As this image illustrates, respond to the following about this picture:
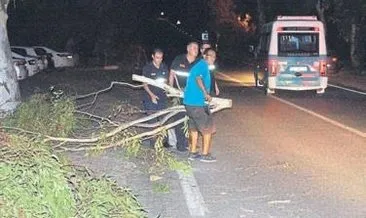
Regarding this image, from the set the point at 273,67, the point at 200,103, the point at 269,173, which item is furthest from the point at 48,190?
the point at 273,67

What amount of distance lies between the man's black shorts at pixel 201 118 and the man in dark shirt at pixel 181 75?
740 mm

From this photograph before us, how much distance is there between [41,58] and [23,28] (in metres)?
16.5

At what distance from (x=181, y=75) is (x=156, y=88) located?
1.61 feet

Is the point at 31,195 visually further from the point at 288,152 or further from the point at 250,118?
the point at 250,118

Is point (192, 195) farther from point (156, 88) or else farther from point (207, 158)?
point (156, 88)

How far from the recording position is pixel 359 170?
1053cm

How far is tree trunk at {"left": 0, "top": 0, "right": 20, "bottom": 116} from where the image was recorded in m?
15.0

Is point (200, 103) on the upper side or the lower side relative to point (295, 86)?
upper

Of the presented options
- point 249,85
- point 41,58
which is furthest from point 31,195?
point 41,58

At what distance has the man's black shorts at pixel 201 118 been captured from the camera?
37.6ft

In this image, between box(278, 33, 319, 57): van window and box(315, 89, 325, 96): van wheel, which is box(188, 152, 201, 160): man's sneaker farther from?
box(315, 89, 325, 96): van wheel

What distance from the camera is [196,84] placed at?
11336 mm

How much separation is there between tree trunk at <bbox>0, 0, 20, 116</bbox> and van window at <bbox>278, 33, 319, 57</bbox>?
33.5ft

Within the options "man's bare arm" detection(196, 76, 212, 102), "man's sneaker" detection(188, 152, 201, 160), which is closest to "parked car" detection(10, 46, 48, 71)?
"man's sneaker" detection(188, 152, 201, 160)
